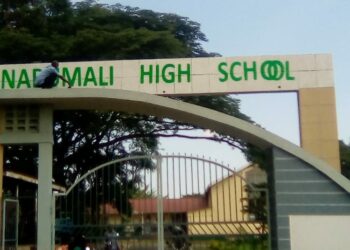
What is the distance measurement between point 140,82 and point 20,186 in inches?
210

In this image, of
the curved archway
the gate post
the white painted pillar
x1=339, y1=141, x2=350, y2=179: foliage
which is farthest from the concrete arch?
x1=339, y1=141, x2=350, y2=179: foliage

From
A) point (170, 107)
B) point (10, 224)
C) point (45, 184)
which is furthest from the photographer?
point (10, 224)

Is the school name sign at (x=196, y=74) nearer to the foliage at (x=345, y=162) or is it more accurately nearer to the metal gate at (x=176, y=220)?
the metal gate at (x=176, y=220)

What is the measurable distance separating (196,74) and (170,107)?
81.4 inches

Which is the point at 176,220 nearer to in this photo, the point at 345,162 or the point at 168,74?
the point at 168,74

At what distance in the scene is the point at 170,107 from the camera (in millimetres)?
9234

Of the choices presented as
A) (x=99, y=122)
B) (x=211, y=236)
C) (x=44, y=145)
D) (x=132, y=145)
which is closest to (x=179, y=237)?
(x=211, y=236)

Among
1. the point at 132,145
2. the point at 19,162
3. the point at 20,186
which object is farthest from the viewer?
the point at 132,145

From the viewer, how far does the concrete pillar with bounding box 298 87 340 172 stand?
34.8 ft

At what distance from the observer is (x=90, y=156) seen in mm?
18625

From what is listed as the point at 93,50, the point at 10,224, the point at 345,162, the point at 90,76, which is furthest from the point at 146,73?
the point at 345,162

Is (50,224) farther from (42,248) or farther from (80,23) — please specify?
(80,23)

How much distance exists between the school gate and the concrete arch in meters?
0.01

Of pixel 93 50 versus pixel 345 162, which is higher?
pixel 93 50
